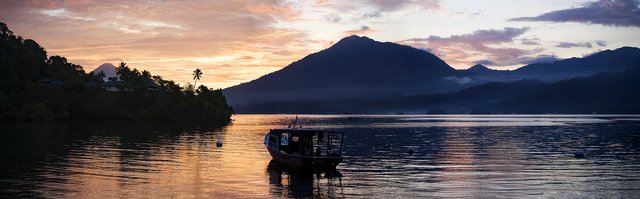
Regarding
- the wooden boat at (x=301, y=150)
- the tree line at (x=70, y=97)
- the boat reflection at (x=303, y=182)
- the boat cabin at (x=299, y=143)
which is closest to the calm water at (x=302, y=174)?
the boat reflection at (x=303, y=182)

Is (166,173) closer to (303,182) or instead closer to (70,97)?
(303,182)

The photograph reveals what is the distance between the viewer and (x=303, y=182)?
41469 mm

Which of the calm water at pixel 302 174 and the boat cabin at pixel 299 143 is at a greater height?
the boat cabin at pixel 299 143

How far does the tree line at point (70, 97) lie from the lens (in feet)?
538

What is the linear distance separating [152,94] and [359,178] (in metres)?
161

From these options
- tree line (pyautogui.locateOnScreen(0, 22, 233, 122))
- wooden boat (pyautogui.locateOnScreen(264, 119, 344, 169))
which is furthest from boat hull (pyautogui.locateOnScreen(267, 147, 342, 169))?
tree line (pyautogui.locateOnScreen(0, 22, 233, 122))

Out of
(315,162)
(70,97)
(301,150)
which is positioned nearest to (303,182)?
(315,162)

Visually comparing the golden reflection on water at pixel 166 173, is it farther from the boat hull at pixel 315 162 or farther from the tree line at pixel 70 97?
the tree line at pixel 70 97

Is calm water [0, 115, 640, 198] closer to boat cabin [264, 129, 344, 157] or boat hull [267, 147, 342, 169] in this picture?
boat hull [267, 147, 342, 169]

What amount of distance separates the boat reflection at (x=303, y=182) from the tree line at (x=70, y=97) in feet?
435

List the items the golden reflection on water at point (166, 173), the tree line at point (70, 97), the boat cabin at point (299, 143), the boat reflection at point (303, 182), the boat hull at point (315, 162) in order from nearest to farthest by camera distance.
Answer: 1. the golden reflection on water at point (166, 173)
2. the boat reflection at point (303, 182)
3. the boat hull at point (315, 162)
4. the boat cabin at point (299, 143)
5. the tree line at point (70, 97)

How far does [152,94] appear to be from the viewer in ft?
639

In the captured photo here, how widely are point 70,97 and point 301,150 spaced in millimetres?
145222

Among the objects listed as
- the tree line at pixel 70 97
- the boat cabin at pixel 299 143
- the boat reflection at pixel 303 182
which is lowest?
the boat reflection at pixel 303 182
